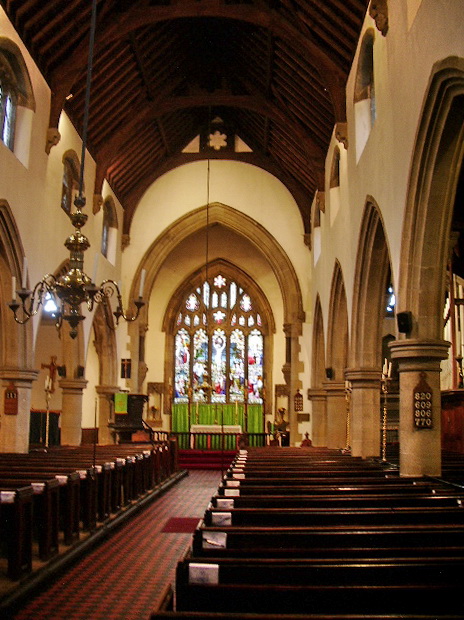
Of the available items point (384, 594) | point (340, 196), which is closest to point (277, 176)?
point (340, 196)

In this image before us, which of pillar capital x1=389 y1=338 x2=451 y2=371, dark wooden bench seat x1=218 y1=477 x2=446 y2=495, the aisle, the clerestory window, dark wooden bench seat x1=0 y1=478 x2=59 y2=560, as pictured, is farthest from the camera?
the clerestory window

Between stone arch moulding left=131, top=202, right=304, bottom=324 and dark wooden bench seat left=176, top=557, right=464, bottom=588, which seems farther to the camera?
stone arch moulding left=131, top=202, right=304, bottom=324

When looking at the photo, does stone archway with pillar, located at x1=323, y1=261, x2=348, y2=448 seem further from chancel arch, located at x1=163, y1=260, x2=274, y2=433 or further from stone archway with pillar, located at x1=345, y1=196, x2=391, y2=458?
chancel arch, located at x1=163, y1=260, x2=274, y2=433

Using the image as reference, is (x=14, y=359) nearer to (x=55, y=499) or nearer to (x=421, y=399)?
(x=55, y=499)

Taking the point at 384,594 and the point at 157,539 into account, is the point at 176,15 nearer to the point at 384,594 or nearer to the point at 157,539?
the point at 157,539

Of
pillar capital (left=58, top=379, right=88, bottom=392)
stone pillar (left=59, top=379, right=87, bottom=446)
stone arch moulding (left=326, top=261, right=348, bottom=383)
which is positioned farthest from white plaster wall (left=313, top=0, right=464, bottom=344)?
stone pillar (left=59, top=379, right=87, bottom=446)

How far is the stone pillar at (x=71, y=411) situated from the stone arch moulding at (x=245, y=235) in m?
3.89

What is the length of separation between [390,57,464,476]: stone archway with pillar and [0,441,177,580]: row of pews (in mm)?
3384

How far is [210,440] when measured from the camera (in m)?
19.4

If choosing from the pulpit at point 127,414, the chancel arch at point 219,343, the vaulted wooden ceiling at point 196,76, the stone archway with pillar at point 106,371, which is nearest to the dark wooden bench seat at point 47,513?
the vaulted wooden ceiling at point 196,76

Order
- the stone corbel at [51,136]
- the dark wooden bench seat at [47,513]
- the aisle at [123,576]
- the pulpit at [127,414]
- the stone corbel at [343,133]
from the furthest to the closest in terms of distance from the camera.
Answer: the pulpit at [127,414] → the stone corbel at [51,136] → the stone corbel at [343,133] → the dark wooden bench seat at [47,513] → the aisle at [123,576]

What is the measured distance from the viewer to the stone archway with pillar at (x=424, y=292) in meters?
6.93

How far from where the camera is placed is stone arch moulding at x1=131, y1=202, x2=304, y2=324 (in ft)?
58.9

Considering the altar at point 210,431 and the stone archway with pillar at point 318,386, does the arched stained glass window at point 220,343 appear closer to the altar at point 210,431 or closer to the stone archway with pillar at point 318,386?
the altar at point 210,431
